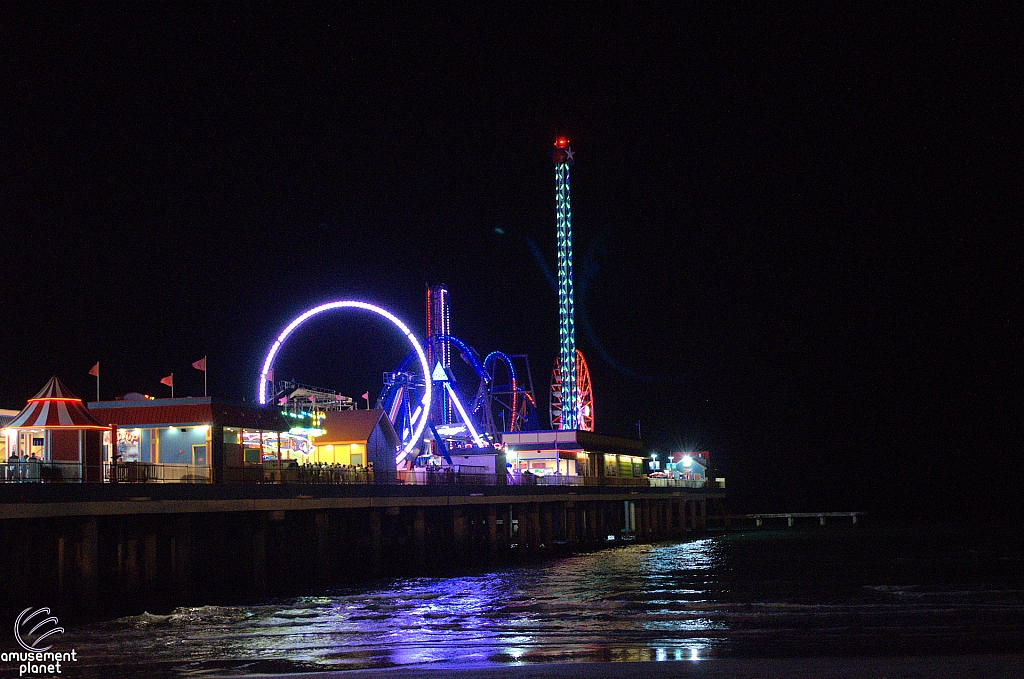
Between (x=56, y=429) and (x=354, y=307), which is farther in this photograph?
(x=354, y=307)

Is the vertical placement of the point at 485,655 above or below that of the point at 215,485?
below

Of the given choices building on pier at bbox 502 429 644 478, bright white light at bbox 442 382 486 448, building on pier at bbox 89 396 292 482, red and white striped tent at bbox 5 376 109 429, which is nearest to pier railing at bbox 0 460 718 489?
building on pier at bbox 89 396 292 482

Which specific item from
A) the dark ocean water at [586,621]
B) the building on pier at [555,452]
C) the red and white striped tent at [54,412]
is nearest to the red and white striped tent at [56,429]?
the red and white striped tent at [54,412]

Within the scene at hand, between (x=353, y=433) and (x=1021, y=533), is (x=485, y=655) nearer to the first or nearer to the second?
(x=353, y=433)

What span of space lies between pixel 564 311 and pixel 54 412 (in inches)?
2536

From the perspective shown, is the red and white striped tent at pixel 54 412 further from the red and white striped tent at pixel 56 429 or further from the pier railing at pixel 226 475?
the pier railing at pixel 226 475

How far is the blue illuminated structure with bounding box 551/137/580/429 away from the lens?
88.4m

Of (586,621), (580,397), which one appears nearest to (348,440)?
(586,621)

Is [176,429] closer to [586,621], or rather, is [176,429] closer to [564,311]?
[586,621]

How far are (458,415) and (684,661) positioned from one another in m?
50.5

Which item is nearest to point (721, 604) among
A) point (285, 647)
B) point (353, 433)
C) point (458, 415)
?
point (285, 647)

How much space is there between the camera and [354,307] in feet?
A: 196

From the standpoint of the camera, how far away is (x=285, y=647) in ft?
76.1

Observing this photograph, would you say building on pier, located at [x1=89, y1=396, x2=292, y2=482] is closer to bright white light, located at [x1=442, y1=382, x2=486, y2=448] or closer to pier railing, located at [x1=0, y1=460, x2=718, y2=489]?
pier railing, located at [x1=0, y1=460, x2=718, y2=489]
